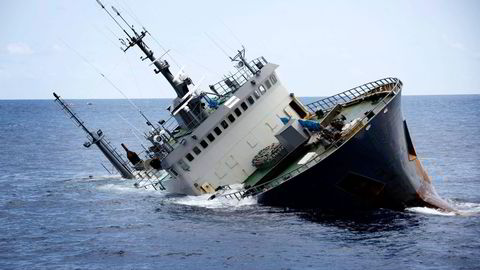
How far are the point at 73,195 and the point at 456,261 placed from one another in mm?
32782

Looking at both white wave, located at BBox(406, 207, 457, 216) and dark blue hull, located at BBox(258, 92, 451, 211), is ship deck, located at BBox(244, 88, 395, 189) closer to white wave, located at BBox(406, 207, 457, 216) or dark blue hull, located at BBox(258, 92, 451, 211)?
dark blue hull, located at BBox(258, 92, 451, 211)

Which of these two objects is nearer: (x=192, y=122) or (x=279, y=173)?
(x=279, y=173)

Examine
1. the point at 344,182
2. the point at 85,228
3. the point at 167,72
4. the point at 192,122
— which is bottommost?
the point at 344,182

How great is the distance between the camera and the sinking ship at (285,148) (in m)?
35.1

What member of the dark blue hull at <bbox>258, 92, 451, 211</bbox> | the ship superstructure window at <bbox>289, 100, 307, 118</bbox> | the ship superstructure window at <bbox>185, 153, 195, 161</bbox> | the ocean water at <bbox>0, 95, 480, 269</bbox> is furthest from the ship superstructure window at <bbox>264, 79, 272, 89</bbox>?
the dark blue hull at <bbox>258, 92, 451, 211</bbox>

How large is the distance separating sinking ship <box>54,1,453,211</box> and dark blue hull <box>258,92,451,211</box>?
0.19 ft

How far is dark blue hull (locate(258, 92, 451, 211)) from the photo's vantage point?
3447 centimetres

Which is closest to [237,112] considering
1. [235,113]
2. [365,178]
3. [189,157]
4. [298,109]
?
[235,113]

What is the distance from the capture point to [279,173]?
126 ft

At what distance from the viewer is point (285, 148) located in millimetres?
39250

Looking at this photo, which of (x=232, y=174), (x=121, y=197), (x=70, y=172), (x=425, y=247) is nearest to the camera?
(x=425, y=247)

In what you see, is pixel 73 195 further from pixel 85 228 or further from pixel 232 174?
pixel 232 174

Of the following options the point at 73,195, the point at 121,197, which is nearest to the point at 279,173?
the point at 121,197

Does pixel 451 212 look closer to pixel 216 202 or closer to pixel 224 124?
pixel 216 202
